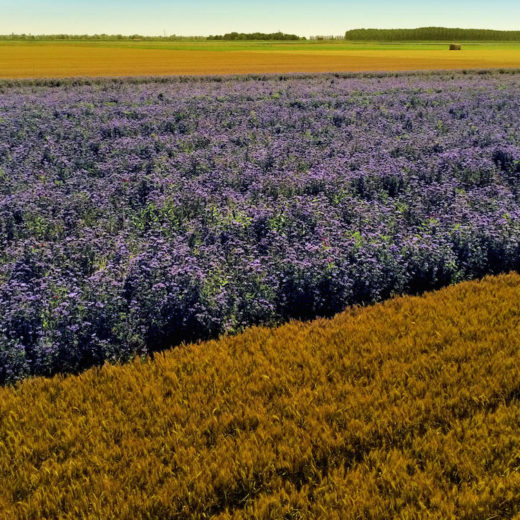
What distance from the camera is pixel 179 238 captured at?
25.3ft

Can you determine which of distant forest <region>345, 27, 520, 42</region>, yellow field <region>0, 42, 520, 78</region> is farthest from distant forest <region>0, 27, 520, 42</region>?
yellow field <region>0, 42, 520, 78</region>

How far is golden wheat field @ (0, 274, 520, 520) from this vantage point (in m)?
3.59

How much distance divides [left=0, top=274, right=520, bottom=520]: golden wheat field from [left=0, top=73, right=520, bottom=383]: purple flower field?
71 cm

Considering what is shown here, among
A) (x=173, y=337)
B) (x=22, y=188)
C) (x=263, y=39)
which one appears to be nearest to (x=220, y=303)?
(x=173, y=337)

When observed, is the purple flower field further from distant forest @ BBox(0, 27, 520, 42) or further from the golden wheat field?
distant forest @ BBox(0, 27, 520, 42)

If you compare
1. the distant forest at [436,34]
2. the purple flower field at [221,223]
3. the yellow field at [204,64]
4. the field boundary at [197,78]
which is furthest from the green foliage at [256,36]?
the purple flower field at [221,223]

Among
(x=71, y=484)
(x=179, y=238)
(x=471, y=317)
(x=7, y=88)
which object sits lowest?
(x=71, y=484)

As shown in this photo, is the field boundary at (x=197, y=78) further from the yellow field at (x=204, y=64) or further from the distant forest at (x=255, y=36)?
the distant forest at (x=255, y=36)

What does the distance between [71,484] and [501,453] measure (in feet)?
10.4

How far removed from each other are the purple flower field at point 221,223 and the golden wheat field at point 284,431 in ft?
2.34

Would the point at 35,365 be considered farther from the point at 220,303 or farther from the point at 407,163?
the point at 407,163

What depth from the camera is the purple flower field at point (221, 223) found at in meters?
6.05

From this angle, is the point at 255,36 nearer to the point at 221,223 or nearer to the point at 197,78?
the point at 197,78

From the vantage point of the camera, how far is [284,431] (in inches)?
168
